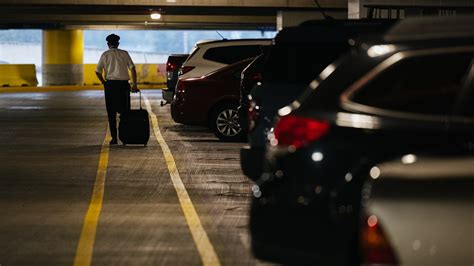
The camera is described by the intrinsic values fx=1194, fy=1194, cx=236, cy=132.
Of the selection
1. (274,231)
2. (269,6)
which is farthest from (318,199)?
(269,6)

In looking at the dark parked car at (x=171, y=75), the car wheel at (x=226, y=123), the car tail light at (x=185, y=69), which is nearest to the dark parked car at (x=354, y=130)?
the car wheel at (x=226, y=123)

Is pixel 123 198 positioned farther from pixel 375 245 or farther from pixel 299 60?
pixel 375 245

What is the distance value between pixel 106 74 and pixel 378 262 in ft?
44.8

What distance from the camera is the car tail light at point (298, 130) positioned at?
572cm

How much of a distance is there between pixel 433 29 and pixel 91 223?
5378 millimetres

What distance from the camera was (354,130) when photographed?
554 centimetres

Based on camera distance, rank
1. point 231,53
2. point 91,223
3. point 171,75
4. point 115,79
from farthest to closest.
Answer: point 171,75 → point 231,53 → point 115,79 → point 91,223

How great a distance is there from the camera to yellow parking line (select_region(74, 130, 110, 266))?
886 centimetres

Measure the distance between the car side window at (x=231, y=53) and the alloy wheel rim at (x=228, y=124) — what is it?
1.91 metres

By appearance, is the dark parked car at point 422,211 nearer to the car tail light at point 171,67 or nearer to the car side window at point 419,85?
the car side window at point 419,85

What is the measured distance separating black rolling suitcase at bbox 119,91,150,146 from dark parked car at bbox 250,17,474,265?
12036 millimetres

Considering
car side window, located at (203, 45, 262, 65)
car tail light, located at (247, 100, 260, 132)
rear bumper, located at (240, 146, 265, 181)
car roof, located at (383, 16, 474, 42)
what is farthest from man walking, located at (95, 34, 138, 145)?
car roof, located at (383, 16, 474, 42)

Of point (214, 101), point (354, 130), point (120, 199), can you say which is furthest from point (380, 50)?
point (214, 101)

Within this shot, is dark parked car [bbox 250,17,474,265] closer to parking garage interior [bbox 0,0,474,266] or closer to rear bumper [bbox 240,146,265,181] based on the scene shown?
parking garage interior [bbox 0,0,474,266]
